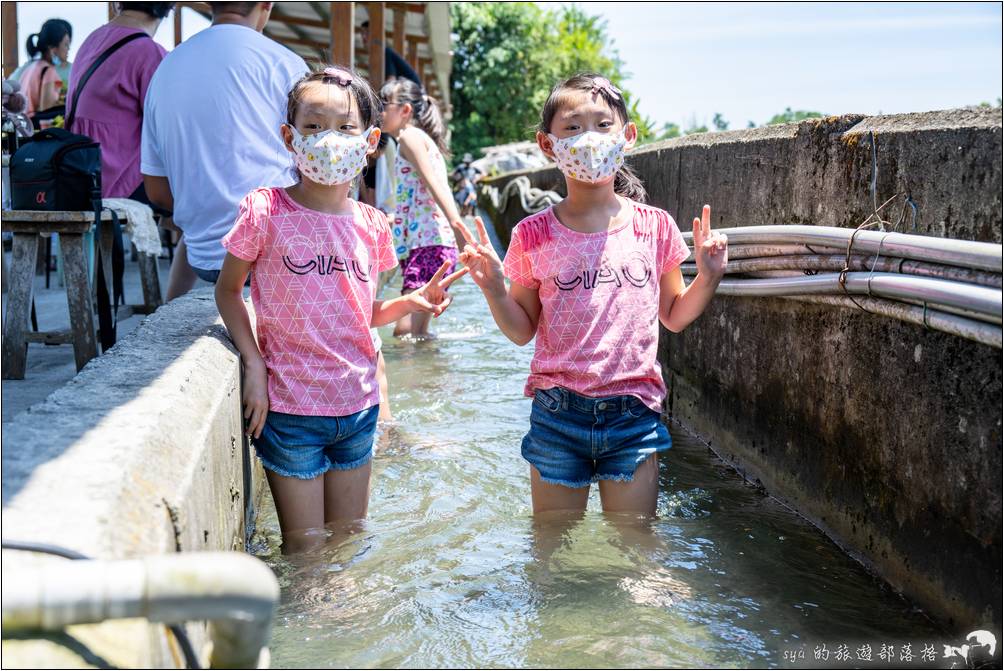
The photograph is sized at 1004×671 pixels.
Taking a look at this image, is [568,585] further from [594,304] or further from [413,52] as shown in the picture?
[413,52]

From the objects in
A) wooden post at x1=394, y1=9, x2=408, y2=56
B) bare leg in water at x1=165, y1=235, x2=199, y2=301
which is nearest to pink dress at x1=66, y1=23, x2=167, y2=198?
bare leg in water at x1=165, y1=235, x2=199, y2=301

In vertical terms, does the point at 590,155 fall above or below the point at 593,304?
above

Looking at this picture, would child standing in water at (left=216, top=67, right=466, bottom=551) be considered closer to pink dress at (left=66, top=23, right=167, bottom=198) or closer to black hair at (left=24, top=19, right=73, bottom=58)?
pink dress at (left=66, top=23, right=167, bottom=198)

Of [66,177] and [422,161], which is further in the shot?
[422,161]

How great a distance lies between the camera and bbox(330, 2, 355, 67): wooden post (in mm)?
9273

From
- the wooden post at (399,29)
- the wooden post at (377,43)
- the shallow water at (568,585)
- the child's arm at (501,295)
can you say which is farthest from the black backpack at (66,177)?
the wooden post at (399,29)

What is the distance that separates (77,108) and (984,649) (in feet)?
14.6

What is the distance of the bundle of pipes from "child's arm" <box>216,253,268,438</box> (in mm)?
1781

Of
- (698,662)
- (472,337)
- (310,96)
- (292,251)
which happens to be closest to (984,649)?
(698,662)

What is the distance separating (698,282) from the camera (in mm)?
3188

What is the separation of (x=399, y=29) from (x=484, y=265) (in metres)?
14.6

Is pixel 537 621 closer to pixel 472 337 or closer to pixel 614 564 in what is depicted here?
pixel 614 564

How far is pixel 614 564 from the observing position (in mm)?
3301

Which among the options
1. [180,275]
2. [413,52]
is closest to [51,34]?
[180,275]
